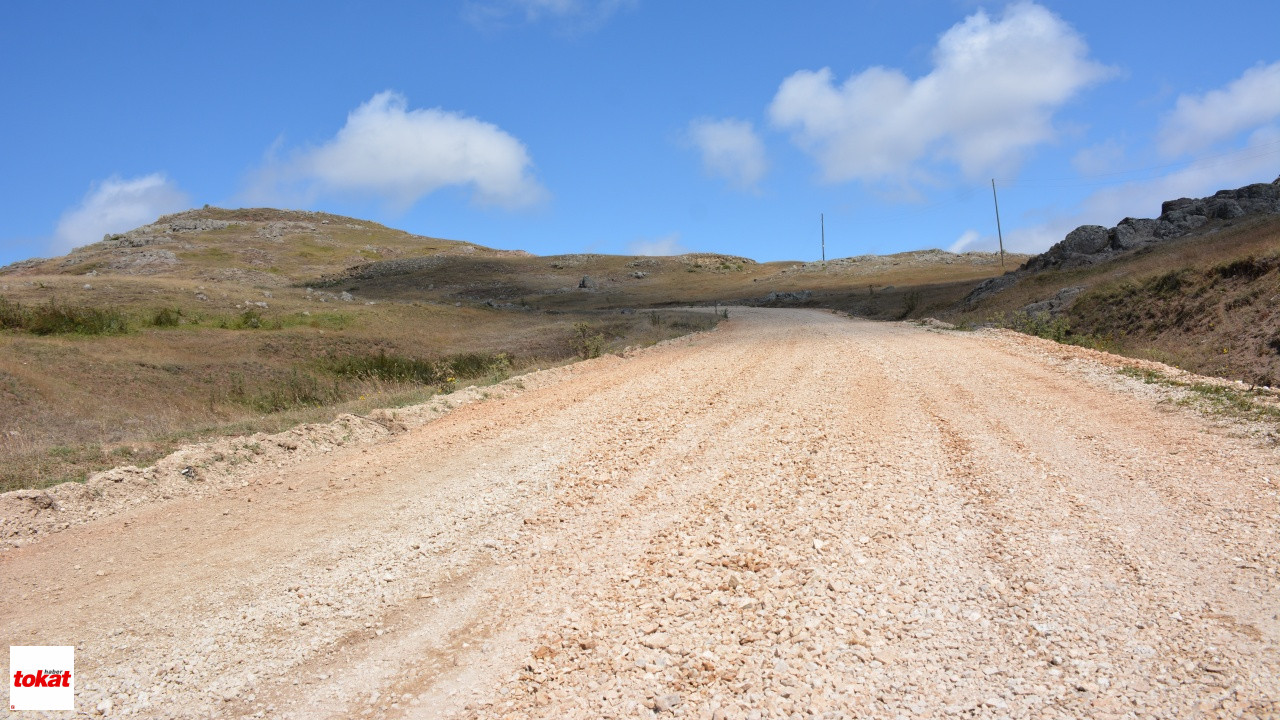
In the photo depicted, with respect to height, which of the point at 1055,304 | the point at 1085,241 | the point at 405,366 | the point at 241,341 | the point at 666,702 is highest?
the point at 1085,241

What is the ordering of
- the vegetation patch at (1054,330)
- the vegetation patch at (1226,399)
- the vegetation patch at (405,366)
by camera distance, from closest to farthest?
the vegetation patch at (1226,399), the vegetation patch at (1054,330), the vegetation patch at (405,366)

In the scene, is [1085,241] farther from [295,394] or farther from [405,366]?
[295,394]

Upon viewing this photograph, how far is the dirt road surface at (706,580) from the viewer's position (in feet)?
11.5

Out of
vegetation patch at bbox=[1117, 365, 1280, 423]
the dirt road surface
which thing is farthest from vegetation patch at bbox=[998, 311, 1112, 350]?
the dirt road surface

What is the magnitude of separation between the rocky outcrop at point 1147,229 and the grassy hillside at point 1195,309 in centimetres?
500

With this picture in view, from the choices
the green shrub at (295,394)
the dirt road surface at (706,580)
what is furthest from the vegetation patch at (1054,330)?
the green shrub at (295,394)

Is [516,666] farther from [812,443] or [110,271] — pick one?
[110,271]

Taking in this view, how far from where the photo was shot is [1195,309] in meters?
16.9

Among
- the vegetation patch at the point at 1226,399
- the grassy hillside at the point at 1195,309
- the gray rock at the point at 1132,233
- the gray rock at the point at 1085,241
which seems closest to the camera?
the vegetation patch at the point at 1226,399

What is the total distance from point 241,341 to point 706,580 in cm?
2323

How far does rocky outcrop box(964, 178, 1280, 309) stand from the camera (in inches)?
1182

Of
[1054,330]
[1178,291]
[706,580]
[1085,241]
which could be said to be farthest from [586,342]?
[1085,241]

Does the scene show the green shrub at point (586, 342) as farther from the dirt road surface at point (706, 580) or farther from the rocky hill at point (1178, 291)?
the rocky hill at point (1178, 291)

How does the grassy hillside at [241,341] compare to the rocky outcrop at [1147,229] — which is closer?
the grassy hillside at [241,341]
